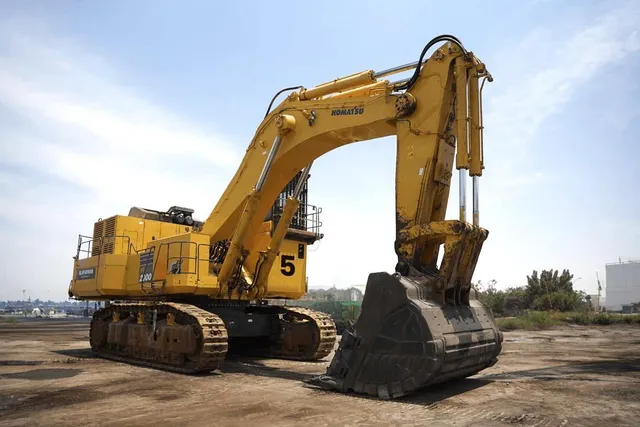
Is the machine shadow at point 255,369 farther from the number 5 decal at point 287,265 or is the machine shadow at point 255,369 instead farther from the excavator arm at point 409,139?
the excavator arm at point 409,139

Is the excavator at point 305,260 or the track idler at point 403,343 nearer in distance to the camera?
the track idler at point 403,343

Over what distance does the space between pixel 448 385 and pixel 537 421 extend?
2.34m

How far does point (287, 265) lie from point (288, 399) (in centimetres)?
634

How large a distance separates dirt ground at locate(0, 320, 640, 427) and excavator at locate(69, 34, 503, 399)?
506mm

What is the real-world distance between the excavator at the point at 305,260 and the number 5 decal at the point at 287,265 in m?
0.03

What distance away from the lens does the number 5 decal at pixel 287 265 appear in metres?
13.5

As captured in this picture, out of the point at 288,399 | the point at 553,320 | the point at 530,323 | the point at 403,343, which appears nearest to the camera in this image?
the point at 403,343

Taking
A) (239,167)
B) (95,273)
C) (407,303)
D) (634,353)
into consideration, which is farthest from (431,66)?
(634,353)

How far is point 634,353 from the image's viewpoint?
14.7 metres

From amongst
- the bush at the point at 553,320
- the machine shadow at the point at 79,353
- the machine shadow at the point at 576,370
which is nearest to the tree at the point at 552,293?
the bush at the point at 553,320

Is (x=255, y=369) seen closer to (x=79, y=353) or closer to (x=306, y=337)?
(x=306, y=337)

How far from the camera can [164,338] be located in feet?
36.8

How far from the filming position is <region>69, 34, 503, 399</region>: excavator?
7.58m

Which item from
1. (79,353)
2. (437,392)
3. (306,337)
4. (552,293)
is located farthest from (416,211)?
(552,293)
